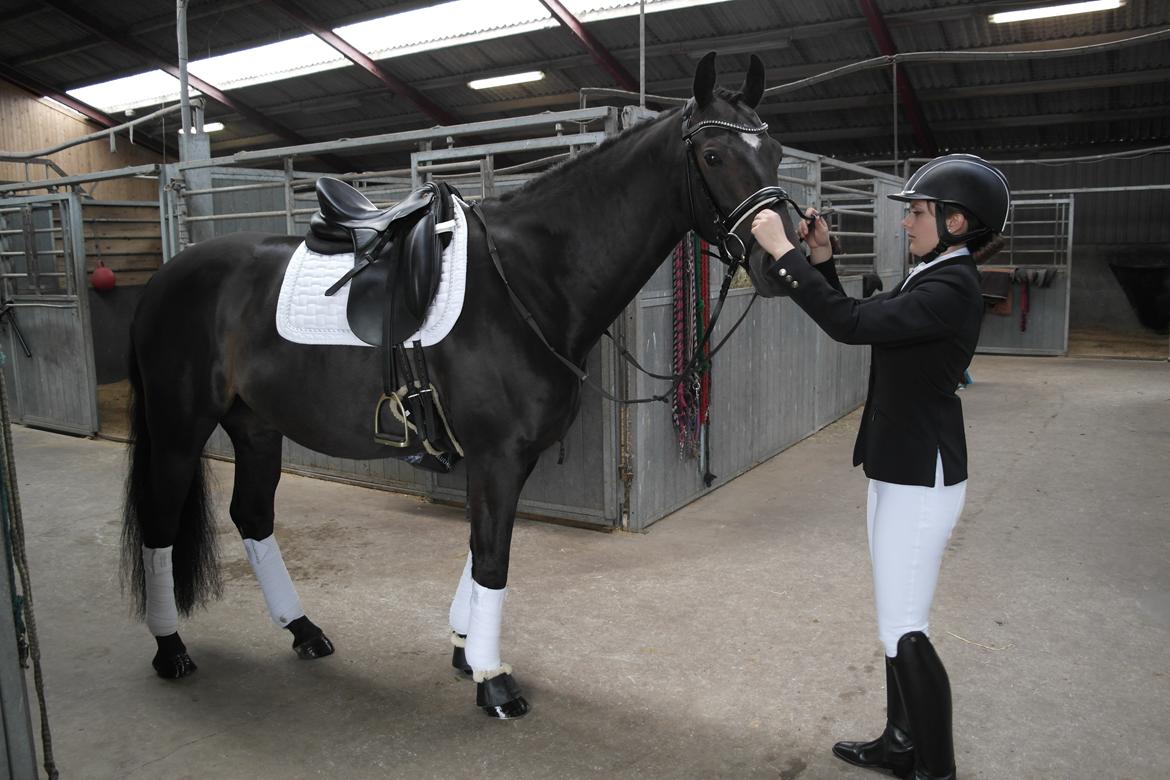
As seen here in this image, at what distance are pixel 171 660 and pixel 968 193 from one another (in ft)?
8.28

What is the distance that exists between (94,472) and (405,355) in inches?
157

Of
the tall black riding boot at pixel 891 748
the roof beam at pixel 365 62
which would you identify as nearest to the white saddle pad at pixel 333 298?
the tall black riding boot at pixel 891 748

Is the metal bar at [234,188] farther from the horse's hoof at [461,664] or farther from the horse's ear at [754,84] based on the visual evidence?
the horse's ear at [754,84]

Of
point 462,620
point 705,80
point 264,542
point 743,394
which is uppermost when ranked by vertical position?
point 705,80

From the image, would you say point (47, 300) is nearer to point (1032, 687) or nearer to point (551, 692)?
point (551, 692)

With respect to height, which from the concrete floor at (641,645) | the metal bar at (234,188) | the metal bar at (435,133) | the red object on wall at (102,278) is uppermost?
the metal bar at (435,133)

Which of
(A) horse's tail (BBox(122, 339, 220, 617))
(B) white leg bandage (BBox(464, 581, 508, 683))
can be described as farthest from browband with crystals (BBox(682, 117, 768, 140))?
(A) horse's tail (BBox(122, 339, 220, 617))

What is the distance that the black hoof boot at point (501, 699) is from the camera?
7.14ft

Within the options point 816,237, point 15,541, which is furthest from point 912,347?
point 15,541

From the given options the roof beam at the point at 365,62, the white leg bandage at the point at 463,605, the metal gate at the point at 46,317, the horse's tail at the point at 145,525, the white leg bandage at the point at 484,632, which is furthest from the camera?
the roof beam at the point at 365,62

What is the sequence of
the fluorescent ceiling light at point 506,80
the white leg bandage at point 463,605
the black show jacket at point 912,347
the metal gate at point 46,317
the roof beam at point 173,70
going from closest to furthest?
1. the black show jacket at point 912,347
2. the white leg bandage at point 463,605
3. the metal gate at point 46,317
4. the roof beam at point 173,70
5. the fluorescent ceiling light at point 506,80

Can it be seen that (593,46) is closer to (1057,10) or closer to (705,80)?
(1057,10)

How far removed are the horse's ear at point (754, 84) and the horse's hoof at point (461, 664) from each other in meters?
1.77

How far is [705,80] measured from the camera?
5.85 feet
